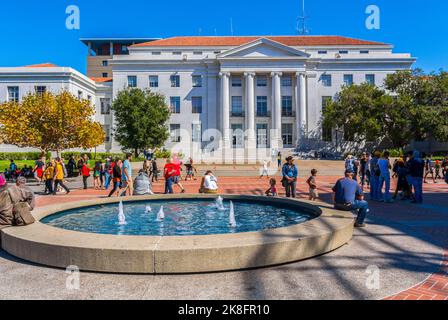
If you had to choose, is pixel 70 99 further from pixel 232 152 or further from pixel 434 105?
pixel 434 105

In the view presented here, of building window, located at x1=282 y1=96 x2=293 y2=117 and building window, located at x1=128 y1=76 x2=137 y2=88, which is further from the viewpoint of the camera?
building window, located at x1=128 y1=76 x2=137 y2=88

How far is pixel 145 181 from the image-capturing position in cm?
1388

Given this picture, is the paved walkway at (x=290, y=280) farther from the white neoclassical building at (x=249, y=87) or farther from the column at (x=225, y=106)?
the white neoclassical building at (x=249, y=87)

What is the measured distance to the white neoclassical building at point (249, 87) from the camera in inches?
2101

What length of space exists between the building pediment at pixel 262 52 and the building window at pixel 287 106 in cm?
647

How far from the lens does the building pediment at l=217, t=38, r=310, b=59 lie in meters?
52.6

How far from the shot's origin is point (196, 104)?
5634 centimetres

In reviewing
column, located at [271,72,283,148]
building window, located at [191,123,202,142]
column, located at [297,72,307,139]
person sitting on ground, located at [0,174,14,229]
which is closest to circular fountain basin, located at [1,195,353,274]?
person sitting on ground, located at [0,174,14,229]

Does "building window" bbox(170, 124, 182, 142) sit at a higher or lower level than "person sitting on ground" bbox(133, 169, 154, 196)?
higher

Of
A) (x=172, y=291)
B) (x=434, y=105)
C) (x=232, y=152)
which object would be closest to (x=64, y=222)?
(x=172, y=291)

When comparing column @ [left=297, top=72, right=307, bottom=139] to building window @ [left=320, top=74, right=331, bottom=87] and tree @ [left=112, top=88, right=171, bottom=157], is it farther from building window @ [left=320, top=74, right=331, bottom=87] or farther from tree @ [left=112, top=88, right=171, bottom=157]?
tree @ [left=112, top=88, right=171, bottom=157]

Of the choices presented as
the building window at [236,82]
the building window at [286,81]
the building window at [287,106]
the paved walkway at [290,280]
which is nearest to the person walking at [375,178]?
the paved walkway at [290,280]

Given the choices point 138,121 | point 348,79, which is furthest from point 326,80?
point 138,121

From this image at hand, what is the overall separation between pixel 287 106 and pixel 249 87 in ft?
23.2
